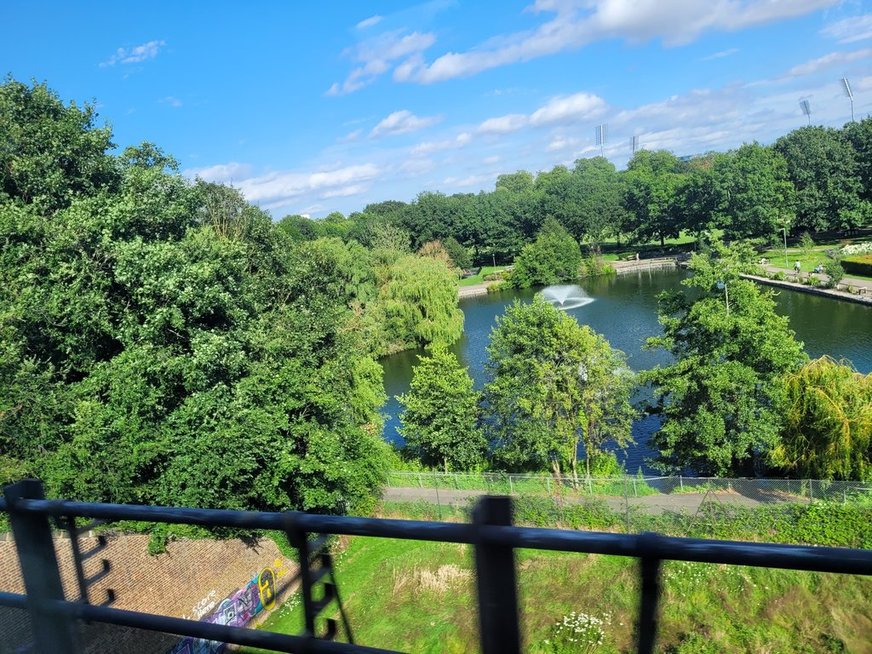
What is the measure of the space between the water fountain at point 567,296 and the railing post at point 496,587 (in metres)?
39.7

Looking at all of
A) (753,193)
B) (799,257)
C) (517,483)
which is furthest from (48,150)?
(753,193)

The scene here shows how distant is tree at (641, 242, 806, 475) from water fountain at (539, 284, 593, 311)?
78.6 feet

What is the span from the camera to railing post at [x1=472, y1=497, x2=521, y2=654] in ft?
4.73

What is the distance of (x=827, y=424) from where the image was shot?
587 inches

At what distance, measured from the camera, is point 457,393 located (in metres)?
19.2

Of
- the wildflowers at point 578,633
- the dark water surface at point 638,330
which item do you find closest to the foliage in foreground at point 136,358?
the dark water surface at point 638,330

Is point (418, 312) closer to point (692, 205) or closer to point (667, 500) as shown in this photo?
point (667, 500)

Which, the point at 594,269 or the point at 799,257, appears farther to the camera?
the point at 594,269

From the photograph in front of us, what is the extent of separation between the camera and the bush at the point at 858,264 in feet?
132

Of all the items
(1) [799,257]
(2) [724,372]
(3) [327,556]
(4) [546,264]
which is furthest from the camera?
(4) [546,264]

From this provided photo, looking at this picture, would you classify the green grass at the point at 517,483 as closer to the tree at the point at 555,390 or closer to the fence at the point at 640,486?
the fence at the point at 640,486

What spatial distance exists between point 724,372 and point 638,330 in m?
17.1

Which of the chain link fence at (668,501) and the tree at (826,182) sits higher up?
the tree at (826,182)

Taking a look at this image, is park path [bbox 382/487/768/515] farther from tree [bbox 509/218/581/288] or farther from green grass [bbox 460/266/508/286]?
green grass [bbox 460/266/508/286]
